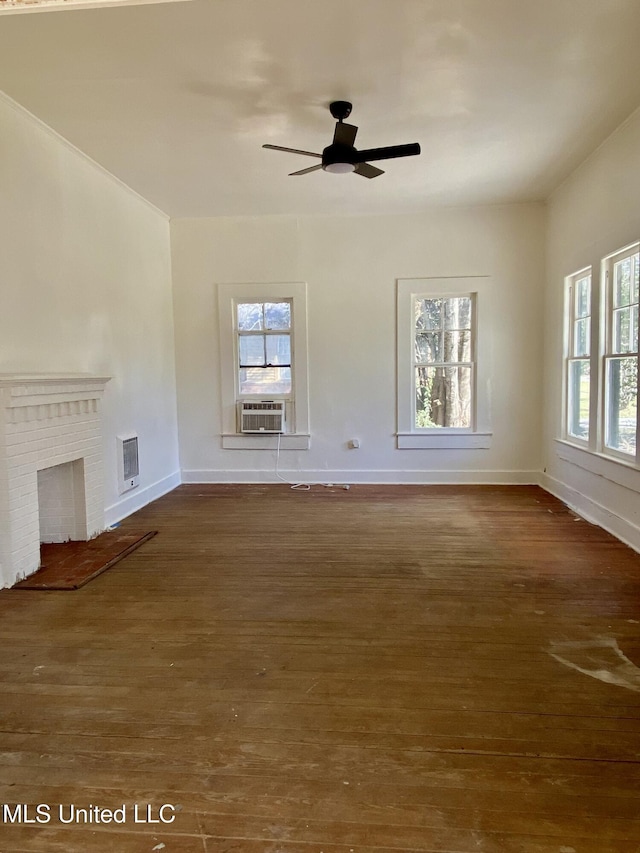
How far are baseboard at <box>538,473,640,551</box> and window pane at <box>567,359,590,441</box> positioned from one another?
555 mm

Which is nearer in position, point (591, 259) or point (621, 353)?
point (621, 353)

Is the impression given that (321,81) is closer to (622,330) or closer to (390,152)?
(390,152)

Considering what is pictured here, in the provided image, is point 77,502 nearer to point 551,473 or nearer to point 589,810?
point 589,810

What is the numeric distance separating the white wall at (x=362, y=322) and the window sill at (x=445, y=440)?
65 millimetres

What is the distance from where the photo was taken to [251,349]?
5730mm

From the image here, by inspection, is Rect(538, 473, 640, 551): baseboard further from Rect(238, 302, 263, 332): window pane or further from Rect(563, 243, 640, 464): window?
Rect(238, 302, 263, 332): window pane

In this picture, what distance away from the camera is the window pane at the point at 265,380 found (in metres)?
5.71

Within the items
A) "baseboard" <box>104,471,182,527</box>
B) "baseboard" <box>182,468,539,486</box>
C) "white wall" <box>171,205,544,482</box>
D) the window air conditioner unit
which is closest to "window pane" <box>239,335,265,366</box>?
"white wall" <box>171,205,544,482</box>

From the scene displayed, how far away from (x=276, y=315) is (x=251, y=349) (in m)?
0.49

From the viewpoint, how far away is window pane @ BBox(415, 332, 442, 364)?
555cm

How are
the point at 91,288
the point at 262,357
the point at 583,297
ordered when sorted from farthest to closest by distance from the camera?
the point at 262,357 < the point at 583,297 < the point at 91,288

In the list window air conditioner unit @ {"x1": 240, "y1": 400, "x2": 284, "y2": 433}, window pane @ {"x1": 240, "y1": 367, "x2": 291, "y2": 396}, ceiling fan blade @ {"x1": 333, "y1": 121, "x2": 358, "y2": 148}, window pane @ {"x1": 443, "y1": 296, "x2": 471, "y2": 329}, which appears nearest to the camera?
ceiling fan blade @ {"x1": 333, "y1": 121, "x2": 358, "y2": 148}

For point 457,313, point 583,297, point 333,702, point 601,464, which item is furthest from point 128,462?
point 583,297

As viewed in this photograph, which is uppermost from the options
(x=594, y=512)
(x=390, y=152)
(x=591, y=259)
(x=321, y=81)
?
(x=321, y=81)
